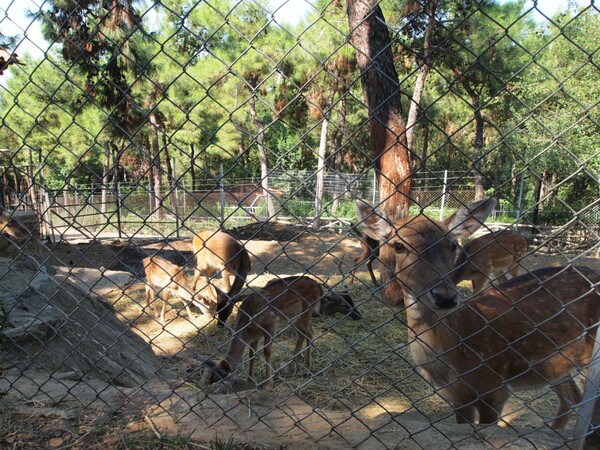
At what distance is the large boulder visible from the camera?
288 centimetres

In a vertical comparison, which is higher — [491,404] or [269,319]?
[269,319]

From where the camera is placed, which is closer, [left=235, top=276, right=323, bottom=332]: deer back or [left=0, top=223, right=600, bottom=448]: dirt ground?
[left=0, top=223, right=600, bottom=448]: dirt ground

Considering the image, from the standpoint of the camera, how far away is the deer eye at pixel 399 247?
8.52ft

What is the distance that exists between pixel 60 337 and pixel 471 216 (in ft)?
9.94

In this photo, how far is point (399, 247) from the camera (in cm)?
263

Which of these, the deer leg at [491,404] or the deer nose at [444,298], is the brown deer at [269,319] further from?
the deer nose at [444,298]

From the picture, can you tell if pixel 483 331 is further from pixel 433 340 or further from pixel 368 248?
pixel 368 248

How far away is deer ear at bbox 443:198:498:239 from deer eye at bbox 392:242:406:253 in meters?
0.30

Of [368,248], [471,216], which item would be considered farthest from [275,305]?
[471,216]

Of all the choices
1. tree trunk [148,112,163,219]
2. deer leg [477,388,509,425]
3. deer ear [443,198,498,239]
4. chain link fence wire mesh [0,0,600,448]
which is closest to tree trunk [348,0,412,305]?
chain link fence wire mesh [0,0,600,448]

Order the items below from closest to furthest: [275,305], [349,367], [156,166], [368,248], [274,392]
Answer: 1. [156,166]
2. [274,392]
3. [368,248]
4. [349,367]
5. [275,305]

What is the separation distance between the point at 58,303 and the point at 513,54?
59.0 feet

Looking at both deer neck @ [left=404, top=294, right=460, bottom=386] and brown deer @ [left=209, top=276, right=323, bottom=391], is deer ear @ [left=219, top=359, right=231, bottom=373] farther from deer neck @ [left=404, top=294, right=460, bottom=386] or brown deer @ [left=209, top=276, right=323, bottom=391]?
deer neck @ [left=404, top=294, right=460, bottom=386]

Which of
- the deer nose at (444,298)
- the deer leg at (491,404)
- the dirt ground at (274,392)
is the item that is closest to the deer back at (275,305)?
the dirt ground at (274,392)
